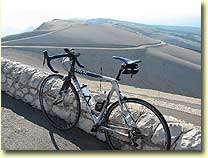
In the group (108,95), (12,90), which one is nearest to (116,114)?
(108,95)

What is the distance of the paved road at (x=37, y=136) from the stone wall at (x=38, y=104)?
0.57 feet

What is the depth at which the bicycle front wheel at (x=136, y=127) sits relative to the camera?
12.0ft

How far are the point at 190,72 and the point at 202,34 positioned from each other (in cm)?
4408

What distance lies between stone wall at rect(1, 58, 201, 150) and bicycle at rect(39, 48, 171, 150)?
46 millimetres

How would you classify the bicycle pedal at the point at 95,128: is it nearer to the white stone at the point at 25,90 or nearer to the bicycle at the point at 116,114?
the bicycle at the point at 116,114

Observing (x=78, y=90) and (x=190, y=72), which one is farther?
(x=190, y=72)

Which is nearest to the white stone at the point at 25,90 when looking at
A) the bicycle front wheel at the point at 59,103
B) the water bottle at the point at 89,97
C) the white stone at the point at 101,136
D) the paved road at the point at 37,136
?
the paved road at the point at 37,136

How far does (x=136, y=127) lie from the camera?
3.77 metres

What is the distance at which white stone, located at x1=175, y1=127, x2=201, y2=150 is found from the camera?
338 centimetres

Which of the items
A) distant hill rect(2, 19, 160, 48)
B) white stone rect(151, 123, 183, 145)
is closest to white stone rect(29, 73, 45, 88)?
white stone rect(151, 123, 183, 145)

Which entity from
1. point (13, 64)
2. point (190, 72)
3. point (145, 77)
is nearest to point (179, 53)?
point (190, 72)

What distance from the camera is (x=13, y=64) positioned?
6.19m

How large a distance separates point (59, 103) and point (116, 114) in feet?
3.67

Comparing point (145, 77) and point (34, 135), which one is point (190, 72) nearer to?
point (145, 77)
